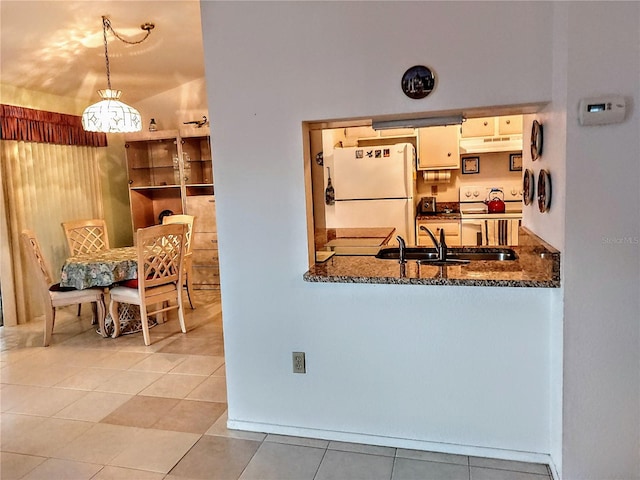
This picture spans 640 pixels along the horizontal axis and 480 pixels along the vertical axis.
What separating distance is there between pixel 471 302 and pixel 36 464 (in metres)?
2.15

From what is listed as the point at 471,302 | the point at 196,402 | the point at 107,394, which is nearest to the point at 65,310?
the point at 107,394

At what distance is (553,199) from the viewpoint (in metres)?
1.97

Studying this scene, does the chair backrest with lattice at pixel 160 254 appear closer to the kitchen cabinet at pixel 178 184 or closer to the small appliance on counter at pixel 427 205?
the kitchen cabinet at pixel 178 184

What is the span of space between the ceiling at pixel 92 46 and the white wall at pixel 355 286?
5.77ft

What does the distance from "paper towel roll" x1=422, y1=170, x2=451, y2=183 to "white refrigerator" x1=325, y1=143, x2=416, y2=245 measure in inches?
26.3

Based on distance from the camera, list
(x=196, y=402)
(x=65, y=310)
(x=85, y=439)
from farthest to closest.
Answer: (x=65, y=310) < (x=196, y=402) < (x=85, y=439)

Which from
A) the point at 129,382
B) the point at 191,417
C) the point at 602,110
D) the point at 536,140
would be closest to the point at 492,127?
the point at 536,140

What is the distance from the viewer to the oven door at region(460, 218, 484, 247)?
472 centimetres

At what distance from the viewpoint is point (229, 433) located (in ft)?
7.91

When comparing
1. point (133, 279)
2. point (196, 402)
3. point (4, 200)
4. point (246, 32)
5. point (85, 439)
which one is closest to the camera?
point (246, 32)

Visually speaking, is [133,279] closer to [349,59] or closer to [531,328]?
[349,59]

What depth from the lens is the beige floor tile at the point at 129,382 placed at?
303 cm

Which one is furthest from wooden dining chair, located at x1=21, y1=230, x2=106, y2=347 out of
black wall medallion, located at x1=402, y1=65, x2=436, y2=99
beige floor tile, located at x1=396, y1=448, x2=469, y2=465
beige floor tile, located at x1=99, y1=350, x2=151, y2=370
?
black wall medallion, located at x1=402, y1=65, x2=436, y2=99

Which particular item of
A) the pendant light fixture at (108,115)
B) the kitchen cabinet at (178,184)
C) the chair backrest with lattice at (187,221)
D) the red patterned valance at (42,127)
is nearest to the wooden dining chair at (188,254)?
the chair backrest with lattice at (187,221)
